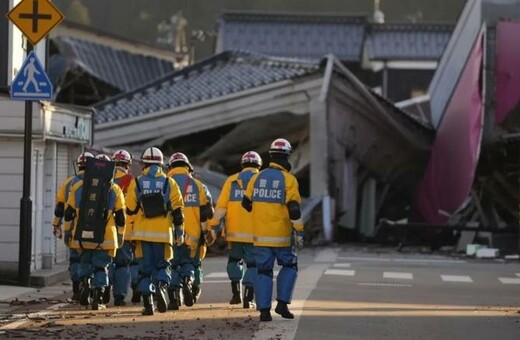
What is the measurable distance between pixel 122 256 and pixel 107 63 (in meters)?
32.6

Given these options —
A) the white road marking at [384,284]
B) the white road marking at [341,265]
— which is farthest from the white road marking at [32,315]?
the white road marking at [341,265]

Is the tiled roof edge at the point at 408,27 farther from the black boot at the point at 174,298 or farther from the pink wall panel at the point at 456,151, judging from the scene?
the black boot at the point at 174,298

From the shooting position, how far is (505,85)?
30359 mm

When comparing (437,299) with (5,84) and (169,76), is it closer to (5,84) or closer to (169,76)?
(5,84)

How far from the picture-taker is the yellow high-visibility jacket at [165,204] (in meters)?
13.7

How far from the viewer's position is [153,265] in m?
13.8

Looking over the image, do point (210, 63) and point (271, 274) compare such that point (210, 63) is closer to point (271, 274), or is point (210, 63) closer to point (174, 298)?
point (174, 298)

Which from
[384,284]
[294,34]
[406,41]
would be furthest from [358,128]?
[384,284]

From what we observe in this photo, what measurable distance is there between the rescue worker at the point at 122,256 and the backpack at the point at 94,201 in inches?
14.5

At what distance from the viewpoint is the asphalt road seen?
38.6 ft

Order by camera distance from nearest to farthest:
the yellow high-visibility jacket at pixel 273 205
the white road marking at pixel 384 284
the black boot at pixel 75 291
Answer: the yellow high-visibility jacket at pixel 273 205, the black boot at pixel 75 291, the white road marking at pixel 384 284

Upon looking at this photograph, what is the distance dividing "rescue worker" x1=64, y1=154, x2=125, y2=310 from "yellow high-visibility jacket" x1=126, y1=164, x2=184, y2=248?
330mm

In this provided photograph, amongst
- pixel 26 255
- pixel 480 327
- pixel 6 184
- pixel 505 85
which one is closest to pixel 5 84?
pixel 6 184

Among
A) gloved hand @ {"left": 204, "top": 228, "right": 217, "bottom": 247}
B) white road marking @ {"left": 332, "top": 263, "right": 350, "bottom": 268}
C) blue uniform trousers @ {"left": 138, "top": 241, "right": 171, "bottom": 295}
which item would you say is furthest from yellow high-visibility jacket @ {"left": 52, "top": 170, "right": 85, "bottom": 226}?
white road marking @ {"left": 332, "top": 263, "right": 350, "bottom": 268}
